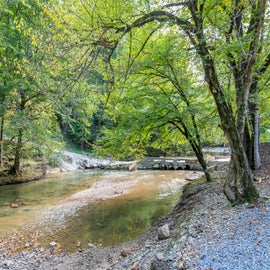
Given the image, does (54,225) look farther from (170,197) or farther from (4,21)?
(4,21)

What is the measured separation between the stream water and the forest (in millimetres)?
1858

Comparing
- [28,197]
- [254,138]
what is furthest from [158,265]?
[28,197]

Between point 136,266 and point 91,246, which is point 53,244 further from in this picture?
point 136,266

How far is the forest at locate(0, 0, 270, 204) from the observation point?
12.6 feet

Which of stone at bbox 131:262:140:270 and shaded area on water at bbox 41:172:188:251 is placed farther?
shaded area on water at bbox 41:172:188:251

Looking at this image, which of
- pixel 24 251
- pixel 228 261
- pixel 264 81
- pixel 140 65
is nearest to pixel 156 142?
pixel 140 65

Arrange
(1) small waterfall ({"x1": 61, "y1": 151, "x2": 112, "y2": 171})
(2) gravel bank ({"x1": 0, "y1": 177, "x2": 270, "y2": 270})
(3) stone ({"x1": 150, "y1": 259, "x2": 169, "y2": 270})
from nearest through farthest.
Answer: (2) gravel bank ({"x1": 0, "y1": 177, "x2": 270, "y2": 270}), (3) stone ({"x1": 150, "y1": 259, "x2": 169, "y2": 270}), (1) small waterfall ({"x1": 61, "y1": 151, "x2": 112, "y2": 171})

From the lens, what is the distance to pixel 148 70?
6547 mm

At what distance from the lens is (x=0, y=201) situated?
8.71 metres

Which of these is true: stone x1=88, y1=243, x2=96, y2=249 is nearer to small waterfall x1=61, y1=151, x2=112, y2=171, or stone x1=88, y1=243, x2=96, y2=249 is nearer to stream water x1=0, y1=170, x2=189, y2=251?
stream water x1=0, y1=170, x2=189, y2=251

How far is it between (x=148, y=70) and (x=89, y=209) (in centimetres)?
499

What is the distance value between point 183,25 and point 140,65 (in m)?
2.26

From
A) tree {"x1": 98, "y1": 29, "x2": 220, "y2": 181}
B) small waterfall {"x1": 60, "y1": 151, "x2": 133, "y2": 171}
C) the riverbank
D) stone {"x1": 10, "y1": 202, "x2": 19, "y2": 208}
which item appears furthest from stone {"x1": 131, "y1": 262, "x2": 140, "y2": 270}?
small waterfall {"x1": 60, "y1": 151, "x2": 133, "y2": 171}

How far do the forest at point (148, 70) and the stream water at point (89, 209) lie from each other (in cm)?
186
